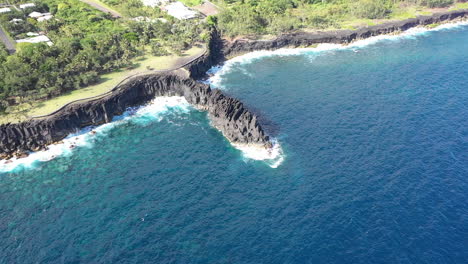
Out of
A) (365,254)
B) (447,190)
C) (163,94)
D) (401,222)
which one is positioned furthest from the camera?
(163,94)

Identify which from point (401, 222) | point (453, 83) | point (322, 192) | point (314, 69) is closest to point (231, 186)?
point (322, 192)

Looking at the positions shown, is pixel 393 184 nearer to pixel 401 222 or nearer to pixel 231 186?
pixel 401 222

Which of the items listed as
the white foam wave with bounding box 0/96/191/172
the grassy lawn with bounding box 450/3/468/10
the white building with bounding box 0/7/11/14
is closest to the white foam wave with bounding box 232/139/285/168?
the white foam wave with bounding box 0/96/191/172

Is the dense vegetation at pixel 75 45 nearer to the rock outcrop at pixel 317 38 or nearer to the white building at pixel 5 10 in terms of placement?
the white building at pixel 5 10

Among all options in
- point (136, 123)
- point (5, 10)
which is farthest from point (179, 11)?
point (136, 123)

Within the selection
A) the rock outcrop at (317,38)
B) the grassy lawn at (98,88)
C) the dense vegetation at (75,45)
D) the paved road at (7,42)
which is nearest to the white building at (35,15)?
the dense vegetation at (75,45)

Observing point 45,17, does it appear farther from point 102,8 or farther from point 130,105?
point 130,105

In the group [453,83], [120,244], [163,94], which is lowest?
[120,244]
